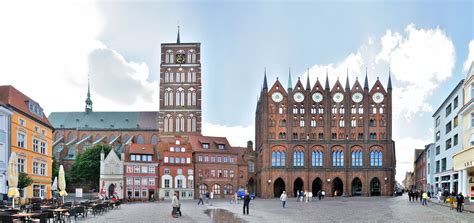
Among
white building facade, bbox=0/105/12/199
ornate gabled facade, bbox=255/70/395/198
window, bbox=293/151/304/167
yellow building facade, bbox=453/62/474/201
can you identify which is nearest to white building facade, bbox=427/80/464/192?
yellow building facade, bbox=453/62/474/201

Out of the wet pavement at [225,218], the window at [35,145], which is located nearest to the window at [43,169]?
the window at [35,145]

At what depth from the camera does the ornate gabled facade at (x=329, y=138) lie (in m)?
93.4

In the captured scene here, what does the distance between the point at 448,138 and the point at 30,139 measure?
162 ft

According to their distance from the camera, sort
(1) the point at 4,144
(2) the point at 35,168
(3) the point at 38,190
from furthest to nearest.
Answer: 1. (3) the point at 38,190
2. (2) the point at 35,168
3. (1) the point at 4,144

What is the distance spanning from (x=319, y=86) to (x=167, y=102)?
32.6 m

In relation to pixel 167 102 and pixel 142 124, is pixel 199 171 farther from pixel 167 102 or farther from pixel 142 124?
pixel 142 124

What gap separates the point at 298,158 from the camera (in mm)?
94375

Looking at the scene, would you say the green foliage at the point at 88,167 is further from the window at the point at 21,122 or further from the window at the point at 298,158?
the window at the point at 21,122

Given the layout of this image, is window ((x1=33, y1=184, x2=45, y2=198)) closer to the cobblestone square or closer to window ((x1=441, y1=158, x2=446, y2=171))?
the cobblestone square

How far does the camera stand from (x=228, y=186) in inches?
3853

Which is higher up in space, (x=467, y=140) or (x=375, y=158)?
(x=467, y=140)

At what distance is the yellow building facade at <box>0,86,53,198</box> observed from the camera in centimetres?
4998

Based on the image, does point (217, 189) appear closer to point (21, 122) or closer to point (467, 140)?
point (21, 122)

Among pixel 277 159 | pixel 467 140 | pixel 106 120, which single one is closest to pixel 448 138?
pixel 467 140
